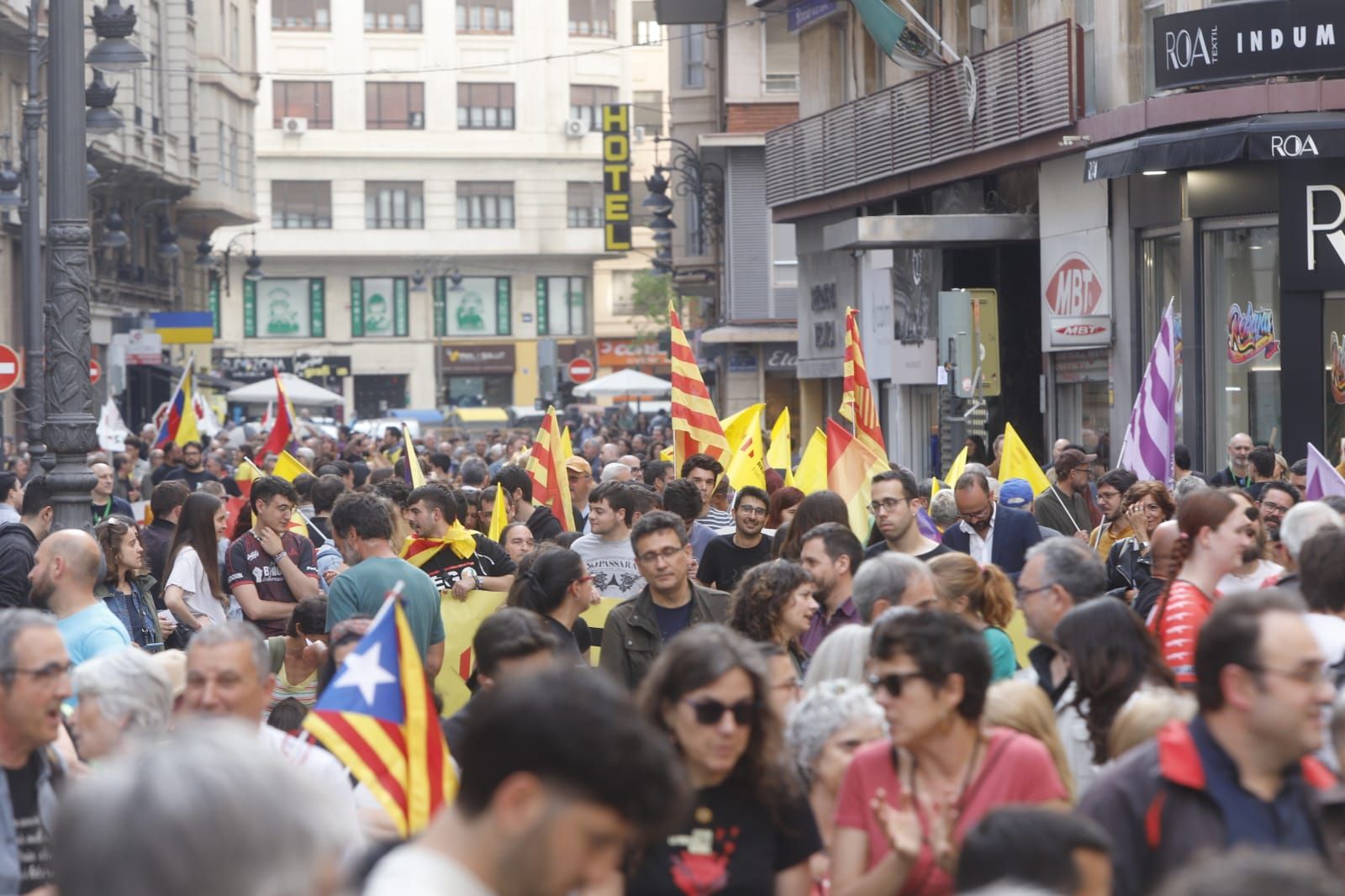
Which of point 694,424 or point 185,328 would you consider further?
point 185,328

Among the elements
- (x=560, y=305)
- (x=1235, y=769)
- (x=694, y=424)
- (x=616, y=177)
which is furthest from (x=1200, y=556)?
(x=560, y=305)

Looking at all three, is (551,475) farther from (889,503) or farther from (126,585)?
(889,503)

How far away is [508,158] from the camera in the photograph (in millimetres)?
79562

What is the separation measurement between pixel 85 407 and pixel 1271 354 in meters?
12.1

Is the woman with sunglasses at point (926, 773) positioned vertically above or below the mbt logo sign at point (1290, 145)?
below

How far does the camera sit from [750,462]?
15.7 metres

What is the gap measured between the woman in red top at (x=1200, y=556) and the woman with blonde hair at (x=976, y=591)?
1.72ft

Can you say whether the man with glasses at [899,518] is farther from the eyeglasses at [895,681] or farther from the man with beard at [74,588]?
the eyeglasses at [895,681]

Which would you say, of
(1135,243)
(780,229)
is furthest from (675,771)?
(780,229)

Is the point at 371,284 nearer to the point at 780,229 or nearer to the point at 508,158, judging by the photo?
the point at 508,158

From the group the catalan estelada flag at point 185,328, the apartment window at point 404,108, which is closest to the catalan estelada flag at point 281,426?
the catalan estelada flag at point 185,328

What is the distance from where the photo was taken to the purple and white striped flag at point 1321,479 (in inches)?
473

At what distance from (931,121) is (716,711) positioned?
22.5m

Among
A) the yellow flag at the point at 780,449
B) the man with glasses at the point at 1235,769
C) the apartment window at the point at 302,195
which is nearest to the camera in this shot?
the man with glasses at the point at 1235,769
